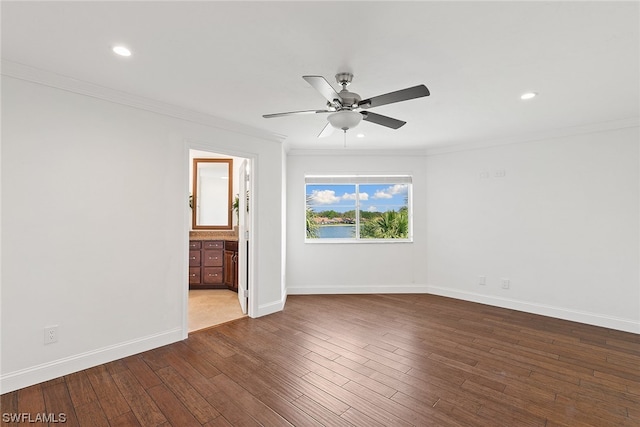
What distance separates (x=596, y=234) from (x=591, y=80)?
87.4 inches

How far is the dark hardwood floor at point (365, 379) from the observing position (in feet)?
6.51

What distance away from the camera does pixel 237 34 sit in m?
1.83

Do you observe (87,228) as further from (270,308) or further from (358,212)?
(358,212)

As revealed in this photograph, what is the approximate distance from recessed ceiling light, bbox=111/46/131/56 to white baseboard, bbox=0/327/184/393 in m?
2.52

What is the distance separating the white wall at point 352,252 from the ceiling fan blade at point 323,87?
2.94 m

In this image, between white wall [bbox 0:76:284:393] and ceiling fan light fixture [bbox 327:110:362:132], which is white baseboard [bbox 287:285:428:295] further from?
ceiling fan light fixture [bbox 327:110:362:132]

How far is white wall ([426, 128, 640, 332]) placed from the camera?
3537mm

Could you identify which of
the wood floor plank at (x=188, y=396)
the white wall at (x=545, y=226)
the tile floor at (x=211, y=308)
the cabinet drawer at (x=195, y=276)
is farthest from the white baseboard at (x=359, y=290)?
the wood floor plank at (x=188, y=396)

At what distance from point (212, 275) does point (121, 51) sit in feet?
13.7

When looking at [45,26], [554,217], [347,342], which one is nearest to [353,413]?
[347,342]

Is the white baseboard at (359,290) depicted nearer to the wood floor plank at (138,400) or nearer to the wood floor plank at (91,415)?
the wood floor plank at (138,400)

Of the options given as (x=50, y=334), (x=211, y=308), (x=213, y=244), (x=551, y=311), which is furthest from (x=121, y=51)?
(x=551, y=311)

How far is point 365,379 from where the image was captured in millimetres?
2418

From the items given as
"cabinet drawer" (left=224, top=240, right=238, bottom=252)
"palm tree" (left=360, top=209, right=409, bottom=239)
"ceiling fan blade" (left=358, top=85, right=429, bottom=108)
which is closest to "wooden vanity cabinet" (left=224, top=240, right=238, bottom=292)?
"cabinet drawer" (left=224, top=240, right=238, bottom=252)
